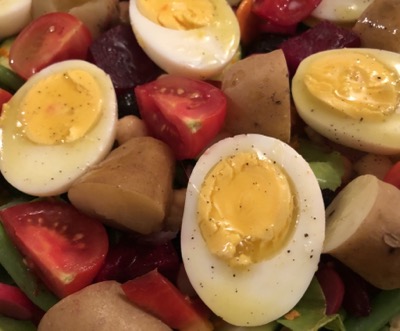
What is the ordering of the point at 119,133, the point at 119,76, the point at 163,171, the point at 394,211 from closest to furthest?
the point at 394,211
the point at 163,171
the point at 119,133
the point at 119,76

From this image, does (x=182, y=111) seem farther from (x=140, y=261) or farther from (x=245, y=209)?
(x=140, y=261)

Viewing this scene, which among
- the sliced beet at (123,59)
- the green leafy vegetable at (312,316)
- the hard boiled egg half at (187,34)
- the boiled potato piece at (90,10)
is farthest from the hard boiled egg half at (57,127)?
the green leafy vegetable at (312,316)

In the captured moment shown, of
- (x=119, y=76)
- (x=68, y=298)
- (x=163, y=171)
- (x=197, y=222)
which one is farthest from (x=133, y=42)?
(x=68, y=298)

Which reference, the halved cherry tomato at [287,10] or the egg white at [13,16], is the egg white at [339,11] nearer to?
the halved cherry tomato at [287,10]

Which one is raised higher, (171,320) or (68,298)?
(68,298)

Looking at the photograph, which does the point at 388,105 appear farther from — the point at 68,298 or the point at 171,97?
the point at 68,298

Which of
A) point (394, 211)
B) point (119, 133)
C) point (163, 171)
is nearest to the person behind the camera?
point (394, 211)

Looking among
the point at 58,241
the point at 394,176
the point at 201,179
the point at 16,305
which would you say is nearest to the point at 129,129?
the point at 201,179
